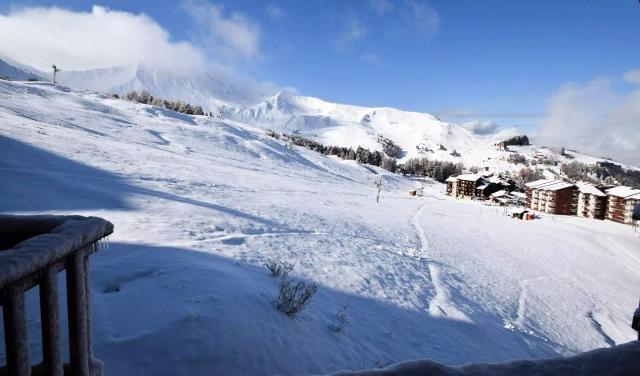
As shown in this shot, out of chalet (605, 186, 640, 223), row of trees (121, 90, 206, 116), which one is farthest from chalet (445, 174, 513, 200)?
row of trees (121, 90, 206, 116)

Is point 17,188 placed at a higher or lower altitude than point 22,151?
lower

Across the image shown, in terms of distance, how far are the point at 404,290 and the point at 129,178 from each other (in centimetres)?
1787

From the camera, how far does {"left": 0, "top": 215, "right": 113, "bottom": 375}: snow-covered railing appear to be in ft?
5.67

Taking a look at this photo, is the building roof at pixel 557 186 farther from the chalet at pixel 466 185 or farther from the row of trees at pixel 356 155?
the row of trees at pixel 356 155

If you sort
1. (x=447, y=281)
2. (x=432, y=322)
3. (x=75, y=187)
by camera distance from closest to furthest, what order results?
1. (x=432, y=322)
2. (x=447, y=281)
3. (x=75, y=187)

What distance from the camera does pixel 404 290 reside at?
12773 mm

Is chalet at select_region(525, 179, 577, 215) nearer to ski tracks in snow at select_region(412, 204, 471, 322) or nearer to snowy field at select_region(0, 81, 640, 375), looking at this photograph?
snowy field at select_region(0, 81, 640, 375)

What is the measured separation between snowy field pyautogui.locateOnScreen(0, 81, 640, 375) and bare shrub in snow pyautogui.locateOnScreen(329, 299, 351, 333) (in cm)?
12

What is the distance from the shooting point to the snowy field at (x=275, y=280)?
604cm

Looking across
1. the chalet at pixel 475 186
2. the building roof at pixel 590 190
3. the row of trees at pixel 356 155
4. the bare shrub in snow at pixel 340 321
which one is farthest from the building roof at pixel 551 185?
the bare shrub in snow at pixel 340 321

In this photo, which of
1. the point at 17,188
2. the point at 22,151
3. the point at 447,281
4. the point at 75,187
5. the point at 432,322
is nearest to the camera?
the point at 432,322

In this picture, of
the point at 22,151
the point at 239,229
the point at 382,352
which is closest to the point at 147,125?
the point at 22,151

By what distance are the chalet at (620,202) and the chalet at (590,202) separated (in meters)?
0.90

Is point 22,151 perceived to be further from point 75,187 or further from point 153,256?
point 153,256
